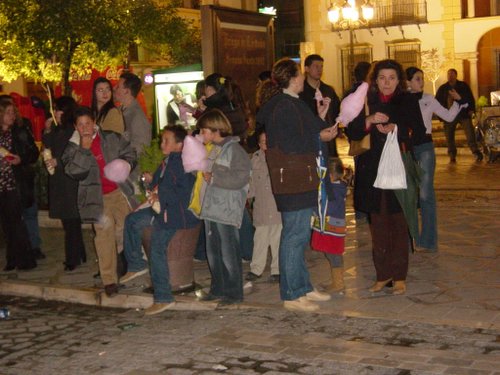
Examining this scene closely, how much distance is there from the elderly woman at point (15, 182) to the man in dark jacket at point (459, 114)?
10.6 m

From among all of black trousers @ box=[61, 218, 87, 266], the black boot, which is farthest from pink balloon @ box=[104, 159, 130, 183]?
the black boot

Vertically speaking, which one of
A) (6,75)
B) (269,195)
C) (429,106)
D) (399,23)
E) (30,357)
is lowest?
(30,357)

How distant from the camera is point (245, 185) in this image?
7.74 meters

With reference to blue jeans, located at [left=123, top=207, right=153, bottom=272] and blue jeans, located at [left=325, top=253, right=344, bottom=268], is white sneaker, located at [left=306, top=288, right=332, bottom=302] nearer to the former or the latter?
blue jeans, located at [left=325, top=253, right=344, bottom=268]

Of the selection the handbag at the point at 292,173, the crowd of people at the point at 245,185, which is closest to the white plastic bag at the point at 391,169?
the crowd of people at the point at 245,185

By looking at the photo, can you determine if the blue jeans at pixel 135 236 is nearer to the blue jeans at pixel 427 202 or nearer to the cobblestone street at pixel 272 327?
the cobblestone street at pixel 272 327

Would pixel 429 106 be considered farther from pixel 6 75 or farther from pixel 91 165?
pixel 6 75

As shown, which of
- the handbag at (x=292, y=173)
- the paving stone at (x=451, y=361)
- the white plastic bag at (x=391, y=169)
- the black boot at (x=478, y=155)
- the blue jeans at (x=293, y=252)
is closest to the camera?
the paving stone at (x=451, y=361)

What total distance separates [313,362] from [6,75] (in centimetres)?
1593

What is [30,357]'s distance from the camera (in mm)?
6715

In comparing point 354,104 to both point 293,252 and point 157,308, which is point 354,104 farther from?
point 157,308

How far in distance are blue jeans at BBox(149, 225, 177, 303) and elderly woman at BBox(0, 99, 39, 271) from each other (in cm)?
256

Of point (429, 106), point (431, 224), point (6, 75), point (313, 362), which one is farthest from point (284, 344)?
point (6, 75)

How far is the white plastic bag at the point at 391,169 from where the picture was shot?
7.60 meters
